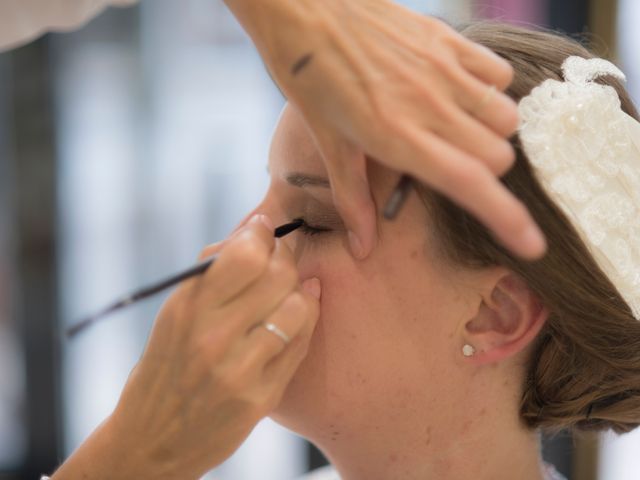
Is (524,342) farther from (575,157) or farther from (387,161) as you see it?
(387,161)

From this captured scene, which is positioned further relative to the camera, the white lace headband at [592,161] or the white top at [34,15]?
the white top at [34,15]

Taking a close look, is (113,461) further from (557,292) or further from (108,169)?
(108,169)

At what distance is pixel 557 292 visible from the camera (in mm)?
1064

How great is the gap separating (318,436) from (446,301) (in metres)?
0.27

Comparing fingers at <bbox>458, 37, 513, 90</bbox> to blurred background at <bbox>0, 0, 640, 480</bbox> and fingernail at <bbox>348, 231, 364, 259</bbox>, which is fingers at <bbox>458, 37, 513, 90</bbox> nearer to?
fingernail at <bbox>348, 231, 364, 259</bbox>

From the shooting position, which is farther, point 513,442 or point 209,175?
point 209,175

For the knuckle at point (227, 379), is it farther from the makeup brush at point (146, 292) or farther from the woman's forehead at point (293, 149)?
the woman's forehead at point (293, 149)

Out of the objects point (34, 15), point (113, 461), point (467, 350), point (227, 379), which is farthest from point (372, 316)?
point (34, 15)

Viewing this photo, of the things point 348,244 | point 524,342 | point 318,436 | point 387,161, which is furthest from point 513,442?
point 387,161

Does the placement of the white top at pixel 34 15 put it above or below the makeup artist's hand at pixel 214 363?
above

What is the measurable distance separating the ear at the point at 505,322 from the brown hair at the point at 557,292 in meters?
0.03

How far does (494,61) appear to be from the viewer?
81cm

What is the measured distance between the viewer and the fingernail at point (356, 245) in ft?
3.45

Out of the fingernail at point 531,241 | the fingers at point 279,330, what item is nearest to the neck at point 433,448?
the fingers at point 279,330
